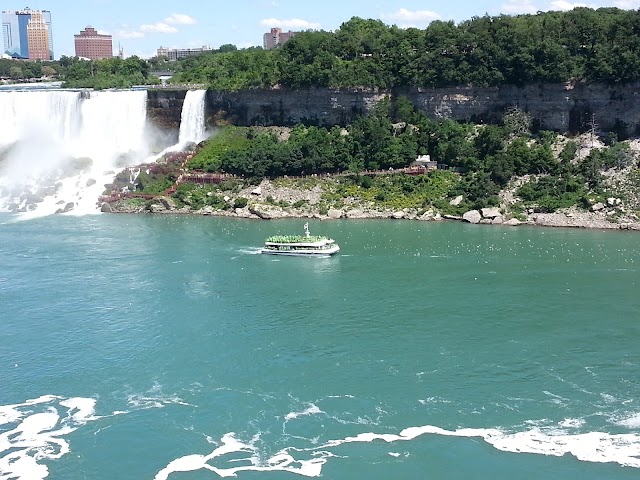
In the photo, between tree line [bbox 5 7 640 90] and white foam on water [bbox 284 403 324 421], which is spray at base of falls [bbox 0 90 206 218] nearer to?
tree line [bbox 5 7 640 90]

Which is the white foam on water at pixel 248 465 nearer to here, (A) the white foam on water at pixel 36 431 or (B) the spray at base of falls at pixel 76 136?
(A) the white foam on water at pixel 36 431

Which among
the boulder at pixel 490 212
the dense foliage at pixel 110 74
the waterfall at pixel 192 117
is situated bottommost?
the boulder at pixel 490 212

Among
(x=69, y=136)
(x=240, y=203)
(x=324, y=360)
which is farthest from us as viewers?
(x=69, y=136)

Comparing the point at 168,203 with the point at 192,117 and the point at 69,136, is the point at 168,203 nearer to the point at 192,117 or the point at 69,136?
the point at 192,117

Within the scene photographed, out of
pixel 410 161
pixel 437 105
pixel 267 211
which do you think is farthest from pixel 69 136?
pixel 437 105

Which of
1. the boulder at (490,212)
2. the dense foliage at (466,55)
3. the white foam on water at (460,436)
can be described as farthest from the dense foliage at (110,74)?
the white foam on water at (460,436)

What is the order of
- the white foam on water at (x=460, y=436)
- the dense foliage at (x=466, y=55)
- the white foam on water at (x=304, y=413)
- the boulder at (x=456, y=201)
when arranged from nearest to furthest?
the white foam on water at (x=460, y=436) < the white foam on water at (x=304, y=413) < the boulder at (x=456, y=201) < the dense foliage at (x=466, y=55)

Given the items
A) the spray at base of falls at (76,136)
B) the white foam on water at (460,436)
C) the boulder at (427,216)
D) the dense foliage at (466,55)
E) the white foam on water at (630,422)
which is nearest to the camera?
the white foam on water at (460,436)
